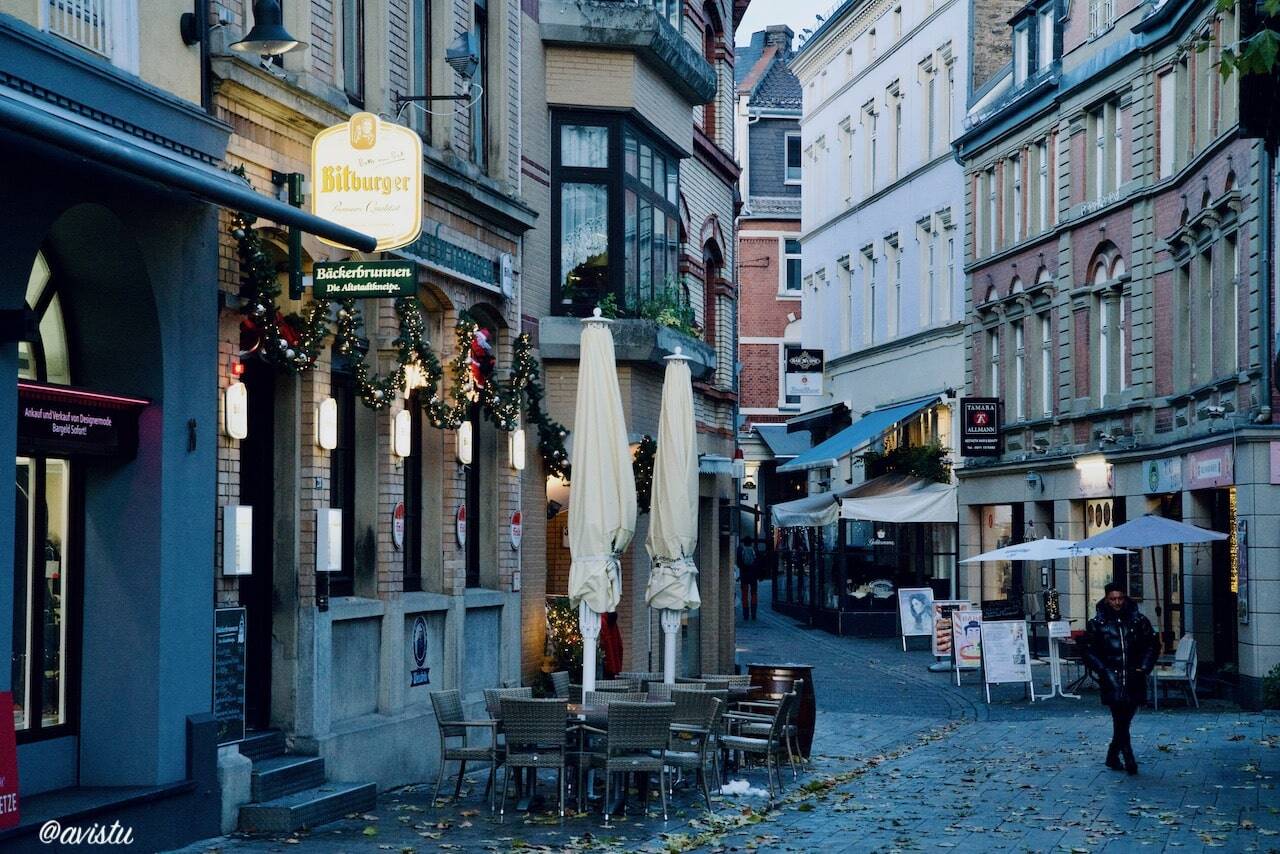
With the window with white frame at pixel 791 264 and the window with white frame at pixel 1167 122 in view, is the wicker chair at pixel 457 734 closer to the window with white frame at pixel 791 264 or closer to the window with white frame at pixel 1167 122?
the window with white frame at pixel 1167 122

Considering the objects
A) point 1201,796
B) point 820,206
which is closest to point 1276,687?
point 1201,796

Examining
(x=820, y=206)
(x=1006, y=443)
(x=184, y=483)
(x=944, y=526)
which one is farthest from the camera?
(x=820, y=206)

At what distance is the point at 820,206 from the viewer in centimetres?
5425

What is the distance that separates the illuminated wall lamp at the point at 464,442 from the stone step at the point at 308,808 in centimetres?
420

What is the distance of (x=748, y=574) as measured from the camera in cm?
4244

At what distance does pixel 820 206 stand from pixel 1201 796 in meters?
39.5

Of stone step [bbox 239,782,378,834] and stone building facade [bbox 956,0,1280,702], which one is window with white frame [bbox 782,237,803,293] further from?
stone step [bbox 239,782,378,834]

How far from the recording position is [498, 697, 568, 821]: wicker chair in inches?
573

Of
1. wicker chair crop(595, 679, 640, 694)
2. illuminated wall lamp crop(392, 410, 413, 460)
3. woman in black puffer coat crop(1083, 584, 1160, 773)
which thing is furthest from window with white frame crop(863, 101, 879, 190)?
illuminated wall lamp crop(392, 410, 413, 460)

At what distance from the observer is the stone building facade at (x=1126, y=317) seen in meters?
25.4

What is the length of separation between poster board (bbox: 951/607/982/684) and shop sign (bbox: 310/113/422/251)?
53.0 ft

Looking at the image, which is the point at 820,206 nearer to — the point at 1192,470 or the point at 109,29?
the point at 1192,470

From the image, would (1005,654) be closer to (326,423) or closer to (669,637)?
(669,637)

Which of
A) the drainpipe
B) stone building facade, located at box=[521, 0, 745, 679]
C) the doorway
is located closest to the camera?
the doorway
